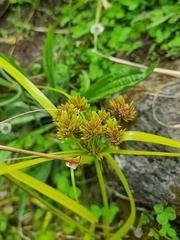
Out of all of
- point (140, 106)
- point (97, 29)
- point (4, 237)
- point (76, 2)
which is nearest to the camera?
point (140, 106)

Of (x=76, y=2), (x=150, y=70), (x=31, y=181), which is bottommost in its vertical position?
(x=31, y=181)

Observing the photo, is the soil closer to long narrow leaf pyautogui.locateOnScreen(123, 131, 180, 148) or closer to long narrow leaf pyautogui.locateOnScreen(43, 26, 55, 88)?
long narrow leaf pyautogui.locateOnScreen(43, 26, 55, 88)

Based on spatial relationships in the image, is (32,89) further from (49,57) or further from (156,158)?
(156,158)

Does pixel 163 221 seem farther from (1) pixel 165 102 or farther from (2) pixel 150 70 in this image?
(2) pixel 150 70

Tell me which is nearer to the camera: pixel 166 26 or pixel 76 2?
pixel 166 26

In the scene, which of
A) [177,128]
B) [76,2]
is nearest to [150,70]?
[177,128]

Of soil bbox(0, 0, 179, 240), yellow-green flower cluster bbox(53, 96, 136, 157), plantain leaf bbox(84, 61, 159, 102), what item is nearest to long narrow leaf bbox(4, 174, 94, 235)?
yellow-green flower cluster bbox(53, 96, 136, 157)

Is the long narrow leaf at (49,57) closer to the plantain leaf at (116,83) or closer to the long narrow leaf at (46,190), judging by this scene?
the plantain leaf at (116,83)

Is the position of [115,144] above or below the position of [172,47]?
below
